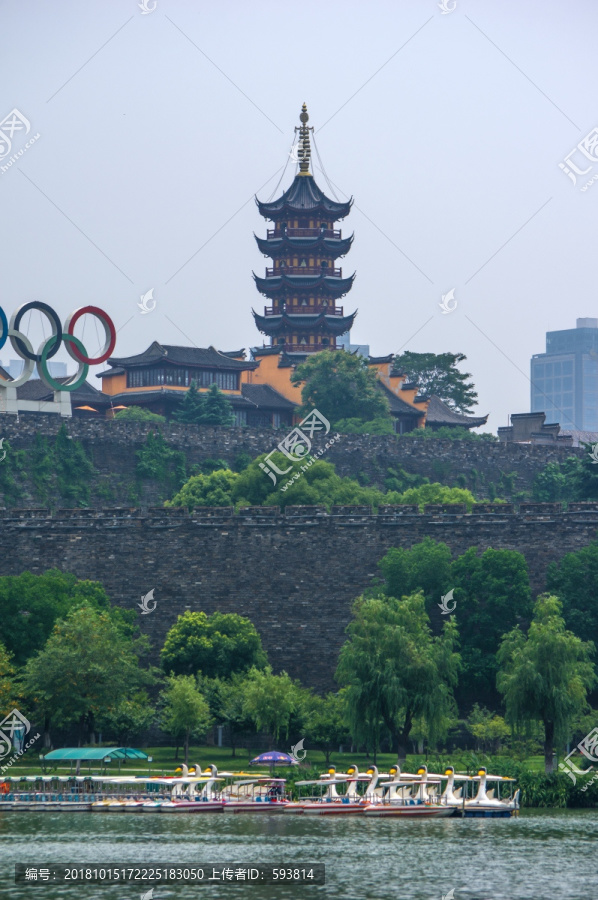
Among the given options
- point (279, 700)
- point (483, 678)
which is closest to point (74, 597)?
point (279, 700)

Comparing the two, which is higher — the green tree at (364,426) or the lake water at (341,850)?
the green tree at (364,426)

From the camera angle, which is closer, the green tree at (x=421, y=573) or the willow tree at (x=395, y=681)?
the willow tree at (x=395, y=681)

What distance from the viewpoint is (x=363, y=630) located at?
6400cm

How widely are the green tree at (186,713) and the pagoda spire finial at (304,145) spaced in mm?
68358

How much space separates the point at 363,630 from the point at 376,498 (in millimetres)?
22889

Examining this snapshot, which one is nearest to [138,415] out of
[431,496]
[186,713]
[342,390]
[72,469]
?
[72,469]

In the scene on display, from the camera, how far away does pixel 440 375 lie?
124 meters

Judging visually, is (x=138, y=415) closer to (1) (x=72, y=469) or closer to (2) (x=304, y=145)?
(1) (x=72, y=469)

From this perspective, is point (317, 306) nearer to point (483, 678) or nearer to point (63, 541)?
point (63, 541)

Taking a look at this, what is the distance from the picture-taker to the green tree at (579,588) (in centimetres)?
6975

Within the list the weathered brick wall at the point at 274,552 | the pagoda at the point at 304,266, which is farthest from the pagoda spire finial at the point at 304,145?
the weathered brick wall at the point at 274,552

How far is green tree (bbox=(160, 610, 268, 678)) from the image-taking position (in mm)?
69625

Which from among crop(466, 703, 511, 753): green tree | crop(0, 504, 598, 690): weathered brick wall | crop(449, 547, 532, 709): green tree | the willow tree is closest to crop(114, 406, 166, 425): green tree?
crop(0, 504, 598, 690): weathered brick wall

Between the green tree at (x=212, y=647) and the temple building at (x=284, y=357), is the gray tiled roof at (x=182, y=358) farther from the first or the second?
the green tree at (x=212, y=647)
